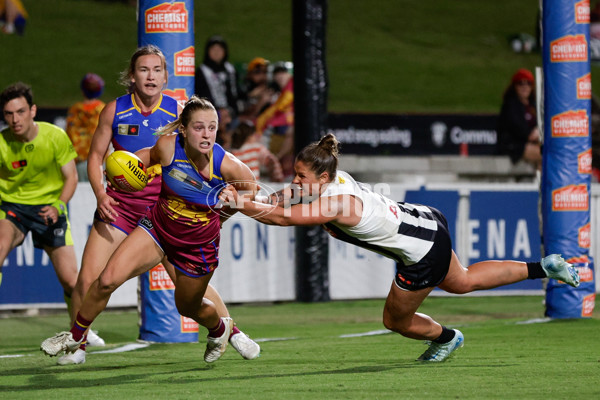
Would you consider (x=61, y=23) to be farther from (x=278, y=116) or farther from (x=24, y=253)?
(x=24, y=253)

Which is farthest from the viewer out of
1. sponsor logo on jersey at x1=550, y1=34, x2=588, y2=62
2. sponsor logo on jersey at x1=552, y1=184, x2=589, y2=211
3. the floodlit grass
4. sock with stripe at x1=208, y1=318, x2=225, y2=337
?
the floodlit grass

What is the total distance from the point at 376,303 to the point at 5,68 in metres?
27.0

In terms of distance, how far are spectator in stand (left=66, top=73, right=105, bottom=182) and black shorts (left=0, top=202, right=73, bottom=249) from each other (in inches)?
166

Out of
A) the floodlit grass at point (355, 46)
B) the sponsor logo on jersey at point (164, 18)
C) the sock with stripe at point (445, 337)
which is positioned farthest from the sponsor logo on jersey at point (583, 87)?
the floodlit grass at point (355, 46)

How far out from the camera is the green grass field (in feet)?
22.9

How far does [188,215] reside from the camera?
7848mm

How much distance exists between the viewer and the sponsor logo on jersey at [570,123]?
1193cm

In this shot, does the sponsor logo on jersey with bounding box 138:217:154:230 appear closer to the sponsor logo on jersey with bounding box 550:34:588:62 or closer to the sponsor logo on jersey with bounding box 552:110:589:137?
the sponsor logo on jersey with bounding box 552:110:589:137

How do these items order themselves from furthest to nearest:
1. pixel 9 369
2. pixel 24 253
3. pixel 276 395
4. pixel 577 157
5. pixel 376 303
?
pixel 376 303 → pixel 24 253 → pixel 577 157 → pixel 9 369 → pixel 276 395

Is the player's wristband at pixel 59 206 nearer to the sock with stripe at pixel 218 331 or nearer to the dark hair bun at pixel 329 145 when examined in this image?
the sock with stripe at pixel 218 331

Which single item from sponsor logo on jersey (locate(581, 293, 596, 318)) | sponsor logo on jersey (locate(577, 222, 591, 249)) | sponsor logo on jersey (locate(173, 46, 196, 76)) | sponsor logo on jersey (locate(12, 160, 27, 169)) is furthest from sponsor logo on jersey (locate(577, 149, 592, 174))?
sponsor logo on jersey (locate(12, 160, 27, 169))

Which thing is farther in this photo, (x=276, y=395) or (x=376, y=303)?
(x=376, y=303)

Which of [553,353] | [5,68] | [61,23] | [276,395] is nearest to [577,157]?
[553,353]

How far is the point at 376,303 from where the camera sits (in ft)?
47.9
